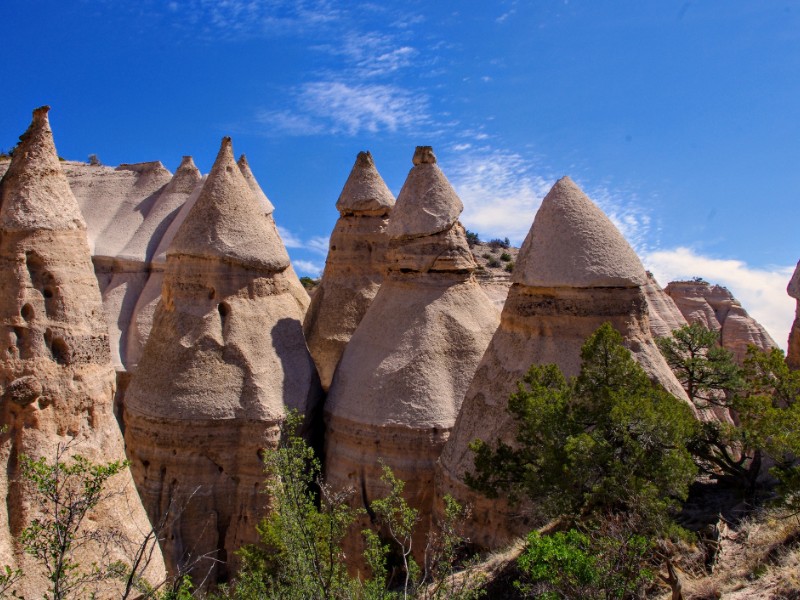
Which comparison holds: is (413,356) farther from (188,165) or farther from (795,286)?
(188,165)

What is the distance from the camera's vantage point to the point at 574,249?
10328mm

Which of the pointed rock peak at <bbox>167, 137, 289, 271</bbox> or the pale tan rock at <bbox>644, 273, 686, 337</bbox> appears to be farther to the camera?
the pale tan rock at <bbox>644, 273, 686, 337</bbox>

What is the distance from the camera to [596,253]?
33.6 feet

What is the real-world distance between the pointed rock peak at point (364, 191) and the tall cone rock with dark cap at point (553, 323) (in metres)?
6.38

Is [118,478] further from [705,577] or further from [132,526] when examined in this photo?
[705,577]

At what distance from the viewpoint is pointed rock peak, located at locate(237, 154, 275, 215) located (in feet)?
68.3

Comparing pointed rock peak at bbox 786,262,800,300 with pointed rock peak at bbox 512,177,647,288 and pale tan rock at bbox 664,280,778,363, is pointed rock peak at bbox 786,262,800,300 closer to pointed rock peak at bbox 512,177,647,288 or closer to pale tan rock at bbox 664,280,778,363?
pointed rock peak at bbox 512,177,647,288

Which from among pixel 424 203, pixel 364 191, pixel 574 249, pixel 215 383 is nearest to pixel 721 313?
pixel 364 191

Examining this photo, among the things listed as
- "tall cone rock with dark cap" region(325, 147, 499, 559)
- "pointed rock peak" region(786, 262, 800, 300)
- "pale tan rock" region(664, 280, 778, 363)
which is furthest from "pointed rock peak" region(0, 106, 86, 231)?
"pale tan rock" region(664, 280, 778, 363)

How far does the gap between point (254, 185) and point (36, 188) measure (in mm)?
13523

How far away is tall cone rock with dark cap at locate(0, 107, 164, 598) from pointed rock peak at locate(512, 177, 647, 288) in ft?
19.8

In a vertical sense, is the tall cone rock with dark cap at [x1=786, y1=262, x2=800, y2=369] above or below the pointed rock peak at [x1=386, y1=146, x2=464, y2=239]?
below

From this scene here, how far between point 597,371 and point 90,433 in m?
5.65

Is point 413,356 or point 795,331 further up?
point 795,331
